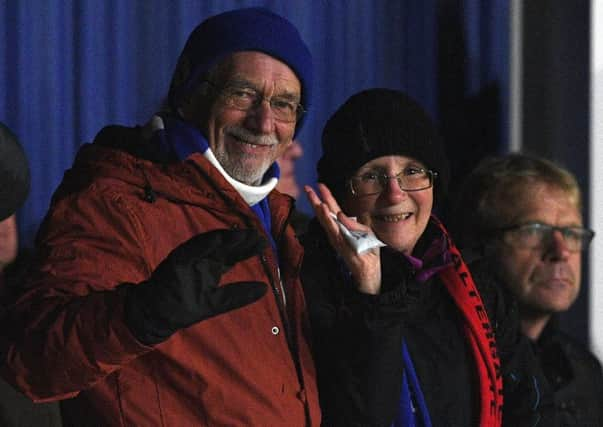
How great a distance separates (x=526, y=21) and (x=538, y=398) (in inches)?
70.4

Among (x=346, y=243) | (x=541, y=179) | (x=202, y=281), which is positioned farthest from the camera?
(x=541, y=179)

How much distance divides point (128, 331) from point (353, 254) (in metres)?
0.51

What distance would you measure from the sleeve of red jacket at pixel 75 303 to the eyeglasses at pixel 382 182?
1.83 feet

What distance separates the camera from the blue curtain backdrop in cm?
228

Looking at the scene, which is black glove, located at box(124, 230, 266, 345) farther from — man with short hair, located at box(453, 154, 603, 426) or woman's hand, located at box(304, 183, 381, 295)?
man with short hair, located at box(453, 154, 603, 426)

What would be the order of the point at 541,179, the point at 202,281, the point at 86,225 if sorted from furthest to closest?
the point at 541,179
the point at 86,225
the point at 202,281

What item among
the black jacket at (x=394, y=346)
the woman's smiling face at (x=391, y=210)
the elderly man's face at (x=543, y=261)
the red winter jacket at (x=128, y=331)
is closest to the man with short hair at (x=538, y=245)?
the elderly man's face at (x=543, y=261)

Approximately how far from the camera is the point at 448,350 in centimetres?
179

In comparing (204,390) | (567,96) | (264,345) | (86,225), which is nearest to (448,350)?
(264,345)

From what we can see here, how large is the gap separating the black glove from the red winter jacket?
0.03m

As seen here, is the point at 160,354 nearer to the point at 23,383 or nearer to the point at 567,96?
the point at 23,383

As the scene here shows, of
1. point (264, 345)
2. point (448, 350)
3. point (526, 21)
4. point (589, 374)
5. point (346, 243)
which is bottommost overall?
point (589, 374)

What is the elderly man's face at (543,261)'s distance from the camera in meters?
2.40

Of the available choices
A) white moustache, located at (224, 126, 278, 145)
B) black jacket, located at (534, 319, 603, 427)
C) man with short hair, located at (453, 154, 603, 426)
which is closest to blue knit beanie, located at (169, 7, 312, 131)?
white moustache, located at (224, 126, 278, 145)
